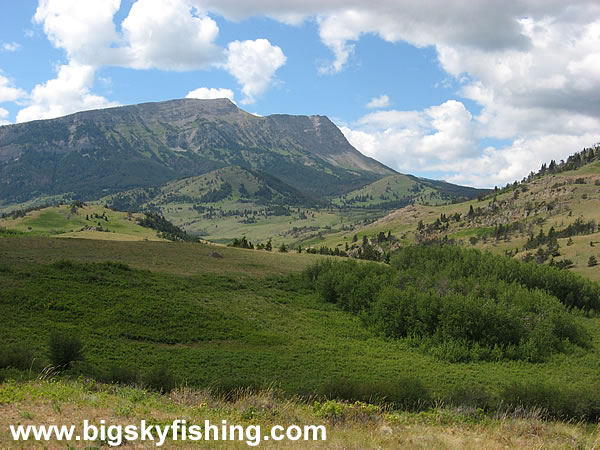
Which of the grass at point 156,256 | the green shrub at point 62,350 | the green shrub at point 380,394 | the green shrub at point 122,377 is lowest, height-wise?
the green shrub at point 380,394

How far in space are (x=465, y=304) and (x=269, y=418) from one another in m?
43.0

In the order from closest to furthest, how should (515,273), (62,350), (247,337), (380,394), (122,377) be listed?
(122,377)
(380,394)
(62,350)
(247,337)
(515,273)

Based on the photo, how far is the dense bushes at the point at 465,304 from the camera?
53.9 meters

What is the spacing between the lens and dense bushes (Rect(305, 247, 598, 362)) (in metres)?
53.9

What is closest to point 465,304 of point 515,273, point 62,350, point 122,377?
point 515,273

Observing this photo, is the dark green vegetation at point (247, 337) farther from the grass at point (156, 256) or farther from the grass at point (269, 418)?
the grass at point (269, 418)

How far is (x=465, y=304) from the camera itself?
55656mm

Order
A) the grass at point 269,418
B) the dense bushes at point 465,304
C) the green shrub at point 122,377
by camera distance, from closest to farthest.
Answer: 1. the grass at point 269,418
2. the green shrub at point 122,377
3. the dense bushes at point 465,304

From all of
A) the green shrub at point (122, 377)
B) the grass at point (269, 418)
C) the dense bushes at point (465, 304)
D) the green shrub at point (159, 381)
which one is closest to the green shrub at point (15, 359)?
the green shrub at point (122, 377)

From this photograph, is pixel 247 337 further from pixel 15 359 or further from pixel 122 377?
pixel 15 359

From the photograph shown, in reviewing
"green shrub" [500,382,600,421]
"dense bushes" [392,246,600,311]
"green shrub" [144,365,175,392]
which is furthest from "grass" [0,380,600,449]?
"dense bushes" [392,246,600,311]

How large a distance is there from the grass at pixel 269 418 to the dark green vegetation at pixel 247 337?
532 centimetres

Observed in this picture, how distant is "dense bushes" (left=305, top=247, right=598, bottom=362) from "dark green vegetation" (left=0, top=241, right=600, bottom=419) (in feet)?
1.67

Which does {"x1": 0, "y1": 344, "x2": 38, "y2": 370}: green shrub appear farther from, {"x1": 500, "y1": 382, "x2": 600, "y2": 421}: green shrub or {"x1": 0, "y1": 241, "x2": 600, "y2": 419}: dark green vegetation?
{"x1": 500, "y1": 382, "x2": 600, "y2": 421}: green shrub
